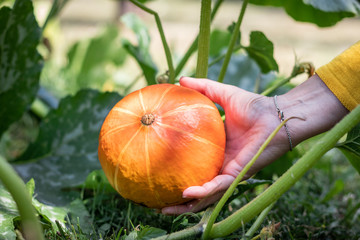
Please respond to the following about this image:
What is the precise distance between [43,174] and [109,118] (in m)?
0.50

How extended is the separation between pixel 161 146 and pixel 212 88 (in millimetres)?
293

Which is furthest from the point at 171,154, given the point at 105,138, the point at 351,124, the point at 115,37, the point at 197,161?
the point at 115,37

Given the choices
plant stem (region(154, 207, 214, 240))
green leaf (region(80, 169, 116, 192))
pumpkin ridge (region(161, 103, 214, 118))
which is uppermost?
pumpkin ridge (region(161, 103, 214, 118))

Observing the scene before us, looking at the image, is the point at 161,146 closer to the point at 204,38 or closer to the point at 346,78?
the point at 204,38

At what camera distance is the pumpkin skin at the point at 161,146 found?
989mm

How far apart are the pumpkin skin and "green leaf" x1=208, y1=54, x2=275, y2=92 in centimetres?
78

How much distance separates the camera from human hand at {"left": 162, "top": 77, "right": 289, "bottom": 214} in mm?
1037

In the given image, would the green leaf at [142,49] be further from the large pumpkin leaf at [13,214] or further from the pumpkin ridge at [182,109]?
the large pumpkin leaf at [13,214]

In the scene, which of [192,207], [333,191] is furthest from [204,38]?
[333,191]

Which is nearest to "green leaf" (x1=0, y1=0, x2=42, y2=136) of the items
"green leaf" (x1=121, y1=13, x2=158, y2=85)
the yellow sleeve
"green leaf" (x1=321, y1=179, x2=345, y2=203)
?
"green leaf" (x1=121, y1=13, x2=158, y2=85)

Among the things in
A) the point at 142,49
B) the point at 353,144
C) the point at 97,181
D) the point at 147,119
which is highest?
the point at 142,49

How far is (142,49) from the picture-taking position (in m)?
1.71

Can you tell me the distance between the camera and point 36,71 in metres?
1.47

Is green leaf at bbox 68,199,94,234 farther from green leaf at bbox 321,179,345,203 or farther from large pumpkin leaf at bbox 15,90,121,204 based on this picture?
green leaf at bbox 321,179,345,203
